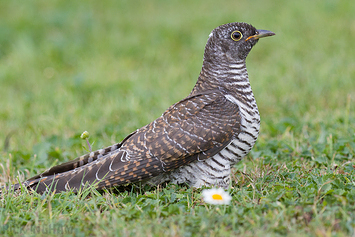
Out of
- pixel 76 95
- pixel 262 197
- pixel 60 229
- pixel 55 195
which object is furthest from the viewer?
pixel 76 95

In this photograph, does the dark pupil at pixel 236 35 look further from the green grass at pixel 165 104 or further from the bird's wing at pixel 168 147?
the green grass at pixel 165 104

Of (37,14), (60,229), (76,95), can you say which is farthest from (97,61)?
(60,229)

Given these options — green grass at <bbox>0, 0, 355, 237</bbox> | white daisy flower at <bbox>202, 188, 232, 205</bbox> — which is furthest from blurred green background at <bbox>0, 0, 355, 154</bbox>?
white daisy flower at <bbox>202, 188, 232, 205</bbox>

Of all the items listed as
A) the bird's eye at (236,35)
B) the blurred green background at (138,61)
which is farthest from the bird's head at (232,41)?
the blurred green background at (138,61)

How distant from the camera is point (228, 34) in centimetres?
391

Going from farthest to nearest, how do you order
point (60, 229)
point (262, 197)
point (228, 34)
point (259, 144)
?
point (259, 144), point (228, 34), point (262, 197), point (60, 229)

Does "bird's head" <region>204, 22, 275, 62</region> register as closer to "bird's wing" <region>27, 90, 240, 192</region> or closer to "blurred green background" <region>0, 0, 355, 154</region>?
"bird's wing" <region>27, 90, 240, 192</region>

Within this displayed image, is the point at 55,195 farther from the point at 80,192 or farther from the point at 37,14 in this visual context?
the point at 37,14

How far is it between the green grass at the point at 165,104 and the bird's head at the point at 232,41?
110 cm

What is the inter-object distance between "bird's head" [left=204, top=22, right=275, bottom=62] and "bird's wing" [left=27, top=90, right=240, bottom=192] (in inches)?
16.6

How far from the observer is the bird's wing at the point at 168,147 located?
3510mm

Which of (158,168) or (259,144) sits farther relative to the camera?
(259,144)

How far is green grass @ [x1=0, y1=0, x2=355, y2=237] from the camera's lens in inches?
117

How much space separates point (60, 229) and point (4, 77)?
5895mm
